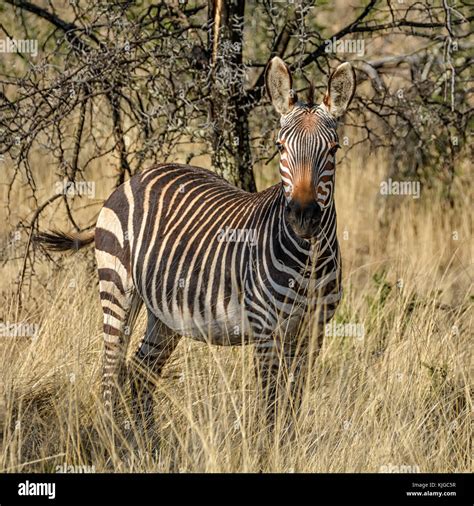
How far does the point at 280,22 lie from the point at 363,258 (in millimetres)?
2256

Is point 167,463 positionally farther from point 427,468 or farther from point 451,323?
point 451,323

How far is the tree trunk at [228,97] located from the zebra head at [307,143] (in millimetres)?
1297

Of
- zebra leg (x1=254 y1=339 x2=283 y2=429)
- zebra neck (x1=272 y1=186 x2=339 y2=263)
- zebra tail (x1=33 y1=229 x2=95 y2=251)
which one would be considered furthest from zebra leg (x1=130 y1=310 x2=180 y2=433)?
zebra neck (x1=272 y1=186 x2=339 y2=263)

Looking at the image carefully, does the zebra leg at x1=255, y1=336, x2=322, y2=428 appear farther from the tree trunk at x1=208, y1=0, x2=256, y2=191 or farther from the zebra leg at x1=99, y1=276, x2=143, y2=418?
the tree trunk at x1=208, y1=0, x2=256, y2=191

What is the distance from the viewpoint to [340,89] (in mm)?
5012

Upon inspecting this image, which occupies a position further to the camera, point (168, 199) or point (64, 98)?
point (64, 98)

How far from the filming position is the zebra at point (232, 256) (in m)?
4.82

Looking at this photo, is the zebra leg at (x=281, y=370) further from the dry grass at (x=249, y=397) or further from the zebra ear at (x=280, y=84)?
the zebra ear at (x=280, y=84)

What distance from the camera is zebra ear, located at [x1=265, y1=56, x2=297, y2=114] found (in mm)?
5023

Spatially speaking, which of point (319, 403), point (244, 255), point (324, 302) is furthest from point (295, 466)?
point (244, 255)

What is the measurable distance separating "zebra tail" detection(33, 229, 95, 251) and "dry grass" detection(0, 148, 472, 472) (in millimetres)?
399

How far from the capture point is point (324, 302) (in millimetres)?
4961

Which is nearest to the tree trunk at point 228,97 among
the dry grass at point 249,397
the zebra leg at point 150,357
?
the dry grass at point 249,397

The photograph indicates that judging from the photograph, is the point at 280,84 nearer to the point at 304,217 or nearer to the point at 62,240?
the point at 304,217
